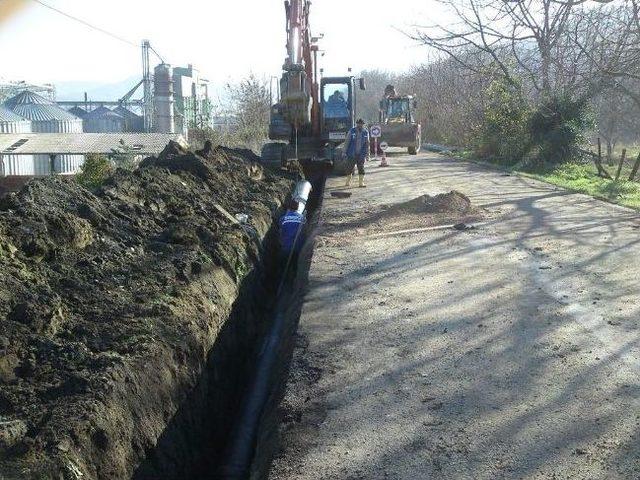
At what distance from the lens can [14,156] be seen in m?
29.2

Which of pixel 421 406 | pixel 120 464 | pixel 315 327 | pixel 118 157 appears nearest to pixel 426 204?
pixel 315 327

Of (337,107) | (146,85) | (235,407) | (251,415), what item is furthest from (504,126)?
(146,85)

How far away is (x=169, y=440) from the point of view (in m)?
5.16

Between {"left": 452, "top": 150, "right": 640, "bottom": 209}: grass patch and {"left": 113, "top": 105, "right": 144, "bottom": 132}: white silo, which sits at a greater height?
{"left": 113, "top": 105, "right": 144, "bottom": 132}: white silo

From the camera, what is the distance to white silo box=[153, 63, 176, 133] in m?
48.1

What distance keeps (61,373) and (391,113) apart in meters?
29.7

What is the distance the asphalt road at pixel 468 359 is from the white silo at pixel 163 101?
39621 mm

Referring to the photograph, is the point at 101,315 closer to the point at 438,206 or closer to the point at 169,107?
the point at 438,206

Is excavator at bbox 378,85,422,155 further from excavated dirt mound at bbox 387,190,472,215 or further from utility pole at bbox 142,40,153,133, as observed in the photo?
utility pole at bbox 142,40,153,133

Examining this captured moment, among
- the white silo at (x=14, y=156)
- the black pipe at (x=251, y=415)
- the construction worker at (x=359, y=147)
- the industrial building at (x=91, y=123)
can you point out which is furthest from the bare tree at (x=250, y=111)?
the black pipe at (x=251, y=415)

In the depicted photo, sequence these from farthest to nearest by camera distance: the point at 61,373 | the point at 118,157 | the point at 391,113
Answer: the point at 391,113 → the point at 118,157 → the point at 61,373

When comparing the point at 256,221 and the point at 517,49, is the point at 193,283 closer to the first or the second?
the point at 256,221

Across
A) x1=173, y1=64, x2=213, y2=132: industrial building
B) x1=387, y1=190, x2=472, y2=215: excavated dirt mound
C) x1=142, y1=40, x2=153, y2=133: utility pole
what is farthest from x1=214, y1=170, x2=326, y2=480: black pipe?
x1=142, y1=40, x2=153, y2=133: utility pole

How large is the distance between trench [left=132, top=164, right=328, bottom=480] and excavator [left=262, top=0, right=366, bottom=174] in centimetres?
1011
